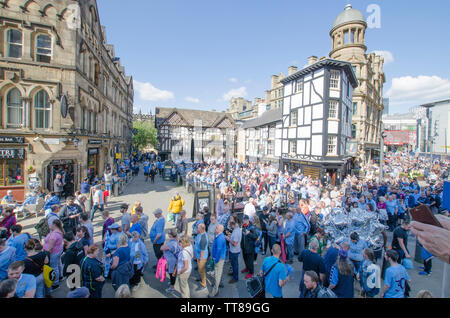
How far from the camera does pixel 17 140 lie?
1226 cm

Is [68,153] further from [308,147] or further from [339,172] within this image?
[339,172]

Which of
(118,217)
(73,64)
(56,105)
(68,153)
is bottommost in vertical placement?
(118,217)

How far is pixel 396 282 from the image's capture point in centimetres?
404

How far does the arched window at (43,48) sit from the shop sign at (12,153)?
18.4ft

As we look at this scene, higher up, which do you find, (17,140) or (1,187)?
(17,140)

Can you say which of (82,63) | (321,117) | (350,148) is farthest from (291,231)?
(350,148)

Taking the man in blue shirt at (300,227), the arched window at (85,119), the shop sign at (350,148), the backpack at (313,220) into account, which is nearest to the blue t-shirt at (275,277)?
the man in blue shirt at (300,227)

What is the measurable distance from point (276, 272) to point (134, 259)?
340 centimetres

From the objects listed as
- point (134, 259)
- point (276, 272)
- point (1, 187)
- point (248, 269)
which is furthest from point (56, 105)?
point (276, 272)

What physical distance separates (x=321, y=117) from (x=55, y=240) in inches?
861

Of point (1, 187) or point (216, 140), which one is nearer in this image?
point (1, 187)

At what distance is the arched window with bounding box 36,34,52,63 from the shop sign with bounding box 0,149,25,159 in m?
5.60

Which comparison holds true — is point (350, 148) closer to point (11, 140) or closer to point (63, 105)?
point (63, 105)

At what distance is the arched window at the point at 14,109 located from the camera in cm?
1252
